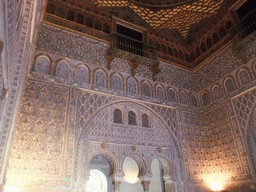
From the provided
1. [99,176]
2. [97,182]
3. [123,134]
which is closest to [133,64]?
[123,134]

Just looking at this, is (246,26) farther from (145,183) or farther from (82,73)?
(145,183)

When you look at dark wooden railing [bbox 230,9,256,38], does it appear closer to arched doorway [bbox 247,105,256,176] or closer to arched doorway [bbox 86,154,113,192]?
arched doorway [bbox 247,105,256,176]

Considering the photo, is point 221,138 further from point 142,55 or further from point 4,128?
point 4,128

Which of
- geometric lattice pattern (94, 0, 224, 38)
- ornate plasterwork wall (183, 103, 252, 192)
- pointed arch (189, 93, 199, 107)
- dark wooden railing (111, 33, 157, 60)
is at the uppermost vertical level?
geometric lattice pattern (94, 0, 224, 38)

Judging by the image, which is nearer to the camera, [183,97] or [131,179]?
[183,97]

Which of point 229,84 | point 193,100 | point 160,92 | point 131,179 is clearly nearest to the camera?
point 229,84

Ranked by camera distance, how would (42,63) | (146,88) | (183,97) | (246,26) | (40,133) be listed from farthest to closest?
(183,97), (146,88), (246,26), (42,63), (40,133)

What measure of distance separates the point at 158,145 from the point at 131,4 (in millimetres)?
5271

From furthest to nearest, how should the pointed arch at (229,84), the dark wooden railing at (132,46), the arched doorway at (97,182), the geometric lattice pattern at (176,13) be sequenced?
the arched doorway at (97,182) < the geometric lattice pattern at (176,13) < the pointed arch at (229,84) < the dark wooden railing at (132,46)

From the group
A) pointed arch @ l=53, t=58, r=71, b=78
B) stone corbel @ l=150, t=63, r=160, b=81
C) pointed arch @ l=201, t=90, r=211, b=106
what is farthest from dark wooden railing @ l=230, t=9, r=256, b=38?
pointed arch @ l=53, t=58, r=71, b=78

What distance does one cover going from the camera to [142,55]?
23.1 ft

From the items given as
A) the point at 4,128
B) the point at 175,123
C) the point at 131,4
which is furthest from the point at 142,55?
the point at 4,128

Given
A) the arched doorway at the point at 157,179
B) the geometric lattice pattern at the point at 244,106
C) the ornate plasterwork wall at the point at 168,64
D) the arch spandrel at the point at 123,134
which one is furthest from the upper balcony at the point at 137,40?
the arched doorway at the point at 157,179

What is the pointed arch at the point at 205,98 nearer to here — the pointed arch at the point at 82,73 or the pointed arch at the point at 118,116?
the pointed arch at the point at 118,116
